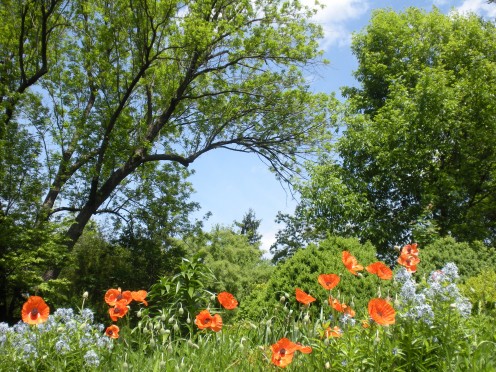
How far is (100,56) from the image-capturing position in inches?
441

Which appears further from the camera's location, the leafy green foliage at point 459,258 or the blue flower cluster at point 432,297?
the leafy green foliage at point 459,258

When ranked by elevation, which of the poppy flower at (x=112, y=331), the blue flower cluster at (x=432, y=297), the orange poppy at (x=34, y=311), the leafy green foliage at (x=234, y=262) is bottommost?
the poppy flower at (x=112, y=331)

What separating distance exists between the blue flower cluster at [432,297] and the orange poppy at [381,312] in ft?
0.47

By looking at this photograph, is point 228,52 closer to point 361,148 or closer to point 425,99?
point 361,148

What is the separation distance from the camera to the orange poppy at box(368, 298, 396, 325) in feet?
7.25

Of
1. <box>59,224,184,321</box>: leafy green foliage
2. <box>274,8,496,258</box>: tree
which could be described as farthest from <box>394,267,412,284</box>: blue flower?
<box>59,224,184,321</box>: leafy green foliage

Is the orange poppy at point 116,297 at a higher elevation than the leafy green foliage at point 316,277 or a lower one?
lower

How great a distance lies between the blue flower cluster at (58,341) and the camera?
2742 millimetres

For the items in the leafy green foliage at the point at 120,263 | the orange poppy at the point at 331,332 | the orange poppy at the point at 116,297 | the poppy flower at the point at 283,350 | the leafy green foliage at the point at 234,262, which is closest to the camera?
the poppy flower at the point at 283,350

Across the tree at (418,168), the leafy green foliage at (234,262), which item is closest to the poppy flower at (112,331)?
the tree at (418,168)

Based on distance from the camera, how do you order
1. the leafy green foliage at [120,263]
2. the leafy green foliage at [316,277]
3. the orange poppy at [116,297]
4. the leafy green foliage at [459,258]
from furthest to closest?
1. the leafy green foliage at [120,263]
2. the leafy green foliage at [459,258]
3. the leafy green foliage at [316,277]
4. the orange poppy at [116,297]

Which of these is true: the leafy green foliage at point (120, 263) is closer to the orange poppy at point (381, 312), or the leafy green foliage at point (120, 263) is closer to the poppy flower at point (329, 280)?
the poppy flower at point (329, 280)

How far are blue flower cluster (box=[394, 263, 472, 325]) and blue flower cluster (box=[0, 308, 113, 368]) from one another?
178cm

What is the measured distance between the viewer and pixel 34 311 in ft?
8.85
